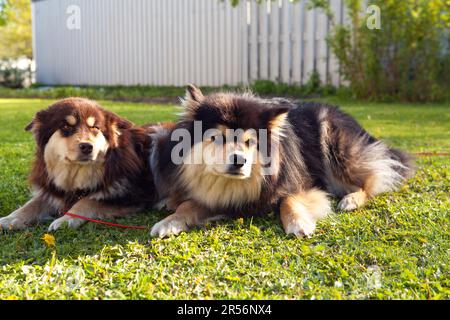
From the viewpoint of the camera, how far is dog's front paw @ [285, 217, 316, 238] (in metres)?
3.25

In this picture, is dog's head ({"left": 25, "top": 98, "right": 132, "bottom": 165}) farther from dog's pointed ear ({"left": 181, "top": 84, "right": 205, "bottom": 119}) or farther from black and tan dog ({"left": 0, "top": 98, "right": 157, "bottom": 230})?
dog's pointed ear ({"left": 181, "top": 84, "right": 205, "bottom": 119})

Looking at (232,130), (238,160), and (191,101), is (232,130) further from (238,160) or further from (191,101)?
(191,101)

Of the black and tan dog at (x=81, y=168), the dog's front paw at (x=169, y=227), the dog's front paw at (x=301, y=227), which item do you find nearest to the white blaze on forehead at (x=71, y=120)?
the black and tan dog at (x=81, y=168)

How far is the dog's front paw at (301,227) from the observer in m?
3.25

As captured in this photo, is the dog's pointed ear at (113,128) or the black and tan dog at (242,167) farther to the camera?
the dog's pointed ear at (113,128)

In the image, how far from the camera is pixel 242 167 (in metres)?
3.31

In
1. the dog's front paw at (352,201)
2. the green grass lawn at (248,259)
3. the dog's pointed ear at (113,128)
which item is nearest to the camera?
the green grass lawn at (248,259)

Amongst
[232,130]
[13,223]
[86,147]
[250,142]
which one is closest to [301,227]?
[250,142]

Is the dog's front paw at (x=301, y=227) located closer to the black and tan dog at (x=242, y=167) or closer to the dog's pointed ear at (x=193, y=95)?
the black and tan dog at (x=242, y=167)

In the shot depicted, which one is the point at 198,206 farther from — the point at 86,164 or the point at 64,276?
the point at 64,276

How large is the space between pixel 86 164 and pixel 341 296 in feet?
7.13

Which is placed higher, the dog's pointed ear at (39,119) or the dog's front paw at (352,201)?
the dog's pointed ear at (39,119)

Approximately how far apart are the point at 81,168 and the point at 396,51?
381 inches
